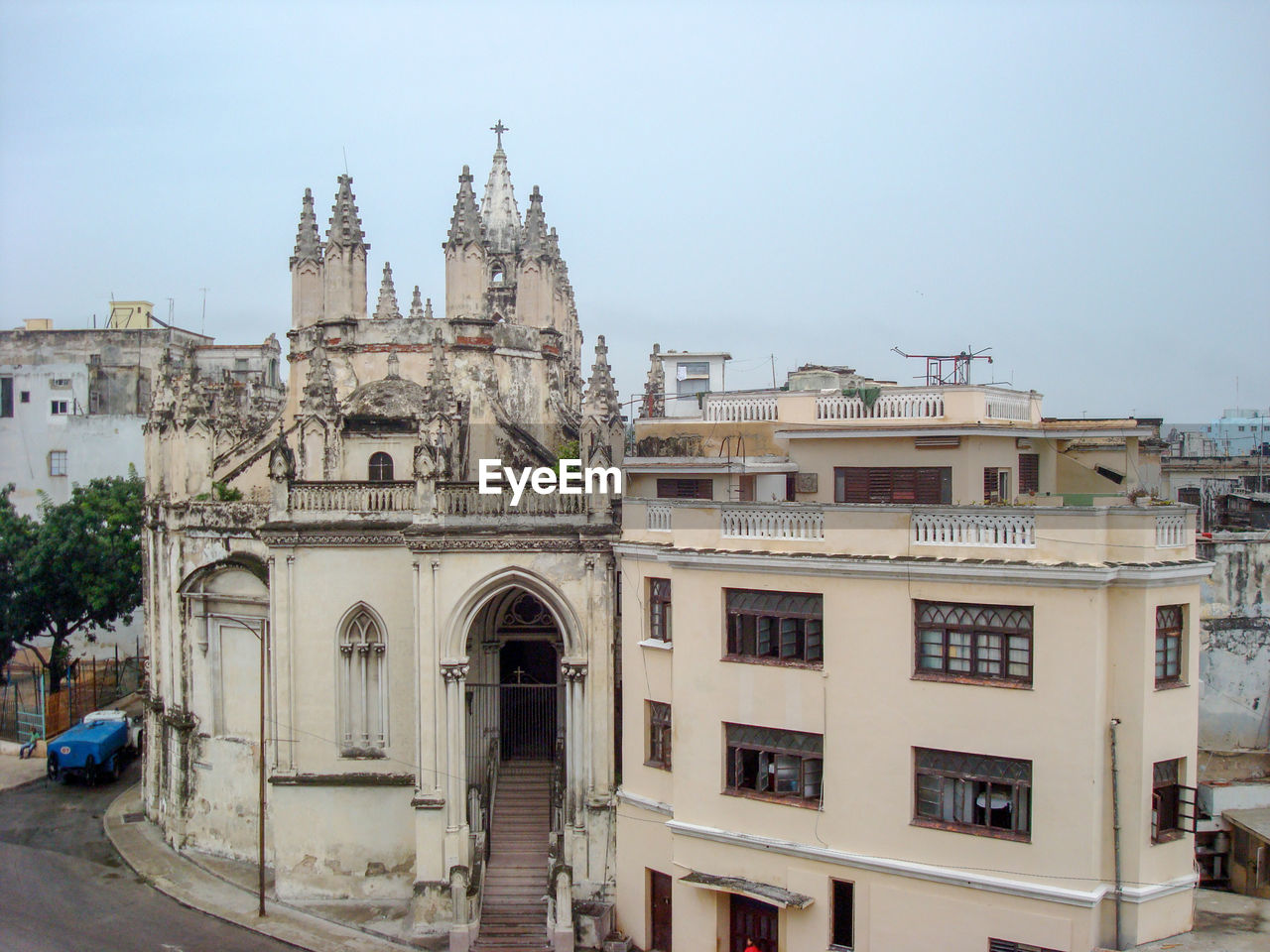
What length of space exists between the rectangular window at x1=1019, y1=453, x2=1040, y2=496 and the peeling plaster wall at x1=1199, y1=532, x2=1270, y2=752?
15.9 feet

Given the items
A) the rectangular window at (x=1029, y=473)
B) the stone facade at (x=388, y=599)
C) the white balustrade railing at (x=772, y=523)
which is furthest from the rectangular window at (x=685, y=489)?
the rectangular window at (x=1029, y=473)

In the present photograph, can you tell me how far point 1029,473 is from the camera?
2509 cm

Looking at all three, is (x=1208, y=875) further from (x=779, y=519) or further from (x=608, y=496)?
(x=608, y=496)

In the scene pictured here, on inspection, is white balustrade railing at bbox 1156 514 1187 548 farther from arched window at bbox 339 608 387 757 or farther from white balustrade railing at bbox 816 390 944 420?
arched window at bbox 339 608 387 757

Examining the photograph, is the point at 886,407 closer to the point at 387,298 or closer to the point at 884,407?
the point at 884,407

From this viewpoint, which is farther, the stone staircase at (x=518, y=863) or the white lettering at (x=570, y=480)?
the white lettering at (x=570, y=480)

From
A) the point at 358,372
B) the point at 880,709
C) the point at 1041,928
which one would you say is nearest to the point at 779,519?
the point at 880,709

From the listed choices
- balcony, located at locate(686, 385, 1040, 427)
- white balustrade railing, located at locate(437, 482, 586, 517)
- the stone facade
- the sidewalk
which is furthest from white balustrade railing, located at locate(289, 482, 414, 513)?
the sidewalk

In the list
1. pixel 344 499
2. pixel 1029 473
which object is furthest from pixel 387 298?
pixel 1029 473

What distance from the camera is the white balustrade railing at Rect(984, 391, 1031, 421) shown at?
78.1ft

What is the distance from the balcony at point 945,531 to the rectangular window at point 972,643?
915 mm

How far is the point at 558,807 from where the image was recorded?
85.9 ft

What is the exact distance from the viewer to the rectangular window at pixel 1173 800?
19.0 metres

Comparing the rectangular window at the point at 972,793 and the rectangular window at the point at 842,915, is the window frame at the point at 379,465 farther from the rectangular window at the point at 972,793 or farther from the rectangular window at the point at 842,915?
the rectangular window at the point at 972,793
